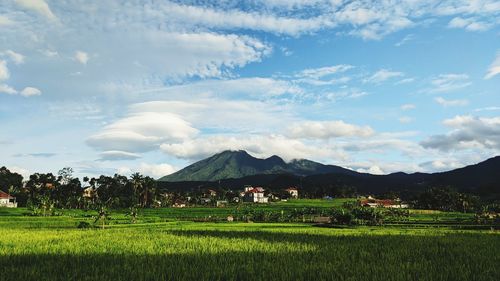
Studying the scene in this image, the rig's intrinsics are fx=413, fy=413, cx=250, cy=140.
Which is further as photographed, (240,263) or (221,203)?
(221,203)

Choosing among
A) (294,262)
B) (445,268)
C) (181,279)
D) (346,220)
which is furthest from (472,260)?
(346,220)

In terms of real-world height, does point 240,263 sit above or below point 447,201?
above

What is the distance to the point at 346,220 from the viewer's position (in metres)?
71.2

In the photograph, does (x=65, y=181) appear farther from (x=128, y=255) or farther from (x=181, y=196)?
(x=128, y=255)

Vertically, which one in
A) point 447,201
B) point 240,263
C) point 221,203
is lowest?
point 221,203

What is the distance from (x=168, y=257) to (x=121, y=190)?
518ft

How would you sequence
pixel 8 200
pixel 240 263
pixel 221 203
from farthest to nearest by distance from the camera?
pixel 221 203
pixel 8 200
pixel 240 263

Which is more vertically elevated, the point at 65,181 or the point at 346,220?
the point at 65,181

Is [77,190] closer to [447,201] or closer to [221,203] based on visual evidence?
[221,203]

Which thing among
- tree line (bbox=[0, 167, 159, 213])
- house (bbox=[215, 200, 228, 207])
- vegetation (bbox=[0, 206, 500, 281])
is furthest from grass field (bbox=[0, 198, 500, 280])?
house (bbox=[215, 200, 228, 207])

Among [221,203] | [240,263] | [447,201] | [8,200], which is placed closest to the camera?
[240,263]

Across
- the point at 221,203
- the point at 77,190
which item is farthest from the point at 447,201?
the point at 77,190

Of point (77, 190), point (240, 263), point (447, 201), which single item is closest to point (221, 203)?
point (77, 190)

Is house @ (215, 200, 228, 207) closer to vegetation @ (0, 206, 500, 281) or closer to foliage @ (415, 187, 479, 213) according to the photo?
foliage @ (415, 187, 479, 213)
